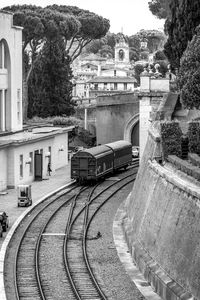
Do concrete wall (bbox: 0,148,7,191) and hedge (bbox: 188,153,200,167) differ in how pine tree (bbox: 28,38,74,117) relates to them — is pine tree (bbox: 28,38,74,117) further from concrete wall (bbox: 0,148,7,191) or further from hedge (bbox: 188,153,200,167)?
hedge (bbox: 188,153,200,167)

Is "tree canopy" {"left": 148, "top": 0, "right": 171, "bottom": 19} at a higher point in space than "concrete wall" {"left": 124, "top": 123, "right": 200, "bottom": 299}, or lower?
higher

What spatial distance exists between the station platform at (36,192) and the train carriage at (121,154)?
9.22ft

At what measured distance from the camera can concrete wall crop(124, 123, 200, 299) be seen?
72.8ft

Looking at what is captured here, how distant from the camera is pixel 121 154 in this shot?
53.2 m

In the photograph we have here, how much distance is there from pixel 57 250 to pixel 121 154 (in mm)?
23354

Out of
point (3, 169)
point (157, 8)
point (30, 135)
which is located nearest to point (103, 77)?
point (157, 8)

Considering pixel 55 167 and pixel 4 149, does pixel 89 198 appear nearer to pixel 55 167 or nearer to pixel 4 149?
pixel 4 149

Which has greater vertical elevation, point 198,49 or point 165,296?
point 198,49

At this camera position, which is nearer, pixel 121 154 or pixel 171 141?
pixel 171 141

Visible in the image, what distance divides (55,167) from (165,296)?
31.6m

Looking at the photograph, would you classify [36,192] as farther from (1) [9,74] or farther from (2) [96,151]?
(1) [9,74]

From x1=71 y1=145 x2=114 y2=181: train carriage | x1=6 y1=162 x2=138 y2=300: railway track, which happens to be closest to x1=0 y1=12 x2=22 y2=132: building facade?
x1=71 y1=145 x2=114 y2=181: train carriage

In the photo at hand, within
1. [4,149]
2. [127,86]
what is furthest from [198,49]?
[127,86]

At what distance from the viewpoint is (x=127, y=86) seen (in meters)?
104
